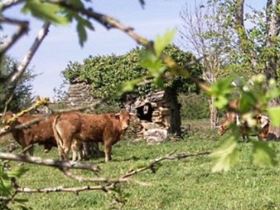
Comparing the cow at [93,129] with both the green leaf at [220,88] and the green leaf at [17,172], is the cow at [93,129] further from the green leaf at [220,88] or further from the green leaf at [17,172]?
Answer: the green leaf at [220,88]

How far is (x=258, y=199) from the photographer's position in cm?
828

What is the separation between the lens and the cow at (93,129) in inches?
599

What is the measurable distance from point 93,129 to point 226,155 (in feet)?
48.5

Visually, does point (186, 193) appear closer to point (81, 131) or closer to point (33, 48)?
point (81, 131)

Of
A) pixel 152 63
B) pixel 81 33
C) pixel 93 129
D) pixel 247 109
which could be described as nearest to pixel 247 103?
pixel 247 109

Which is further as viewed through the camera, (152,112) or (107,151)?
(152,112)

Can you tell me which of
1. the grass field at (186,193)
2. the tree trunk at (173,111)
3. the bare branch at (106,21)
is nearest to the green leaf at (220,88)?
the bare branch at (106,21)

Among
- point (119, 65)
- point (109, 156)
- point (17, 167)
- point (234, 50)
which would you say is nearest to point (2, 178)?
point (17, 167)

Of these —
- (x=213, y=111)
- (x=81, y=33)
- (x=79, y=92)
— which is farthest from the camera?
(x=79, y=92)

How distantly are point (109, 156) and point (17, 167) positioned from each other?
13.4 metres

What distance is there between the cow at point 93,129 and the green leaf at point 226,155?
14.1 meters

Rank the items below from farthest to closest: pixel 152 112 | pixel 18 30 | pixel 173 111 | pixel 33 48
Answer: pixel 173 111
pixel 152 112
pixel 33 48
pixel 18 30

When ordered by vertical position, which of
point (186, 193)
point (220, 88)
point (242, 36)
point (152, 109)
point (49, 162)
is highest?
point (242, 36)

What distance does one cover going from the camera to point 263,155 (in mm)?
1021
